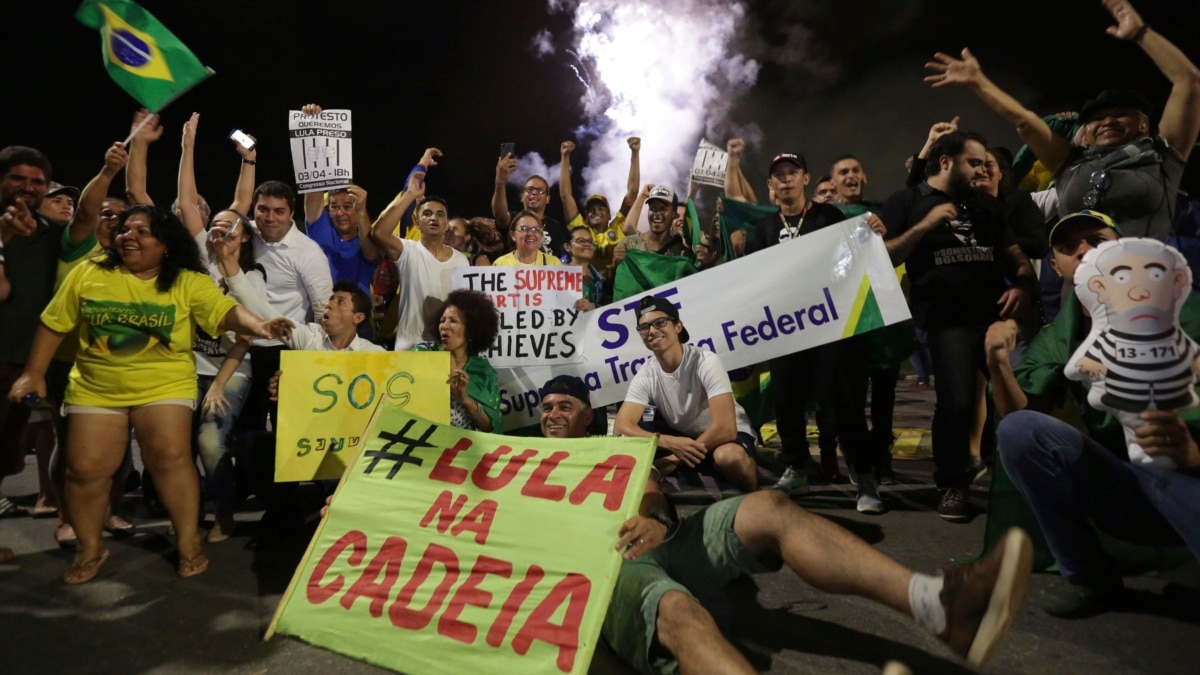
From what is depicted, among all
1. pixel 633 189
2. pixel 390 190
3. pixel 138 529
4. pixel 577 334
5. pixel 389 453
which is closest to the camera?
pixel 389 453

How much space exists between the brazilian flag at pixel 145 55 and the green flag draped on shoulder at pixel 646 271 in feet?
10.2

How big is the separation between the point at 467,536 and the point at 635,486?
661mm

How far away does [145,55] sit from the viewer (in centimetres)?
436

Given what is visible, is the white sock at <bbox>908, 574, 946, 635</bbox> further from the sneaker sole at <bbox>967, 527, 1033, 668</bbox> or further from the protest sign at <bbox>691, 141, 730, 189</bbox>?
the protest sign at <bbox>691, 141, 730, 189</bbox>

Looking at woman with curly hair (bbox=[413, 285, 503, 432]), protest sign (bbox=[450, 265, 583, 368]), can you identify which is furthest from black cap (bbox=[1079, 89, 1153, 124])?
woman with curly hair (bbox=[413, 285, 503, 432])

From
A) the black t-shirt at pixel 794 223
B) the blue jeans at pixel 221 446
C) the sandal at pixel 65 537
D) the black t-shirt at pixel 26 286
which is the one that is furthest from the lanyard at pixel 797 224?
the sandal at pixel 65 537

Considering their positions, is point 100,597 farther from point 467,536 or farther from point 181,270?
point 467,536

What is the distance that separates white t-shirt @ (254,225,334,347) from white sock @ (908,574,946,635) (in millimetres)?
3748

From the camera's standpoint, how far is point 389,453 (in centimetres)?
286

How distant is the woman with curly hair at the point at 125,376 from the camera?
3268 mm

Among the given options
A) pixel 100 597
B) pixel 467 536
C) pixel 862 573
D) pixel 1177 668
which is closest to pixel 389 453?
pixel 467 536

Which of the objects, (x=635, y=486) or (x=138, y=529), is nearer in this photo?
(x=635, y=486)

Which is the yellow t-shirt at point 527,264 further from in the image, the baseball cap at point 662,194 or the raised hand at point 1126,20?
the raised hand at point 1126,20

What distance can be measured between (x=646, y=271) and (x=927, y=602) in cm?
363
